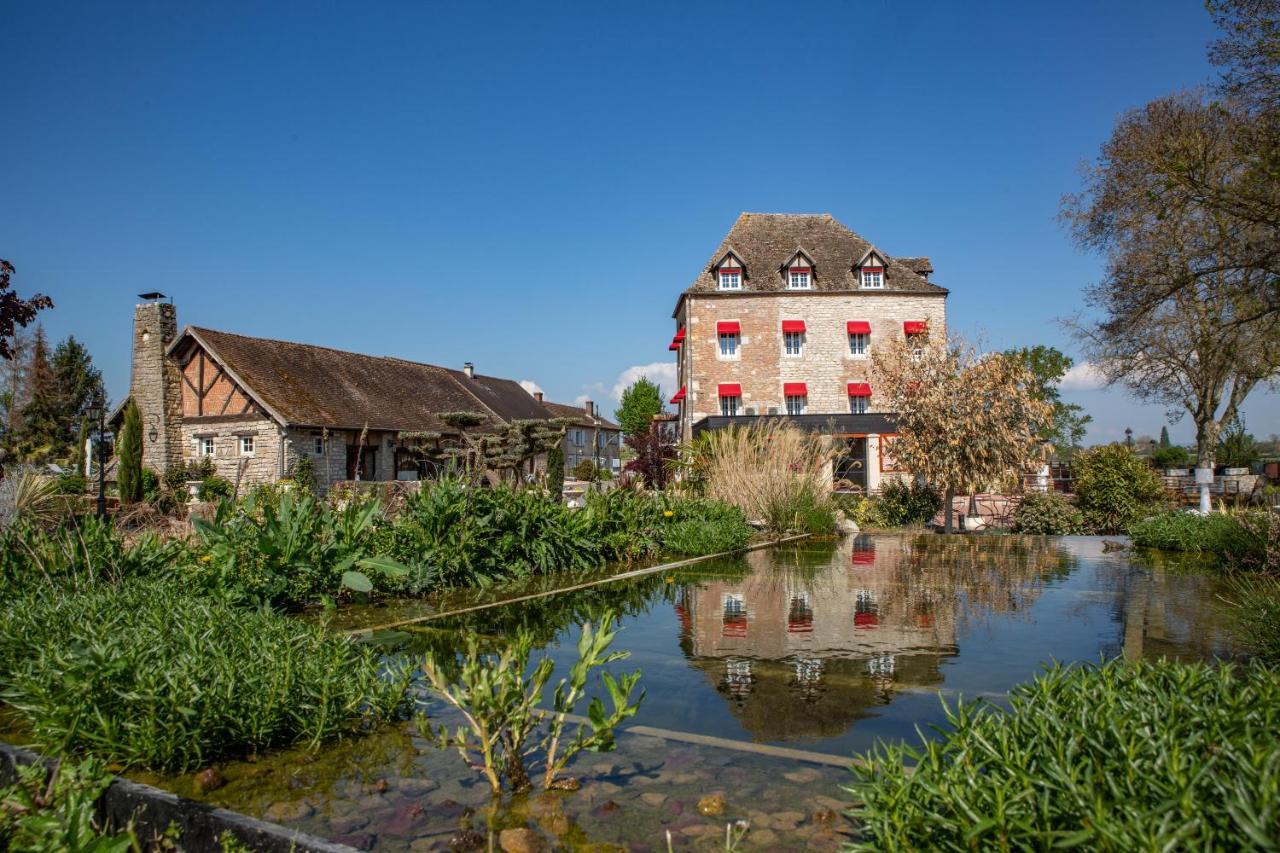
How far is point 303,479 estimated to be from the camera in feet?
78.4

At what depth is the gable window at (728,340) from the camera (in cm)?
3209

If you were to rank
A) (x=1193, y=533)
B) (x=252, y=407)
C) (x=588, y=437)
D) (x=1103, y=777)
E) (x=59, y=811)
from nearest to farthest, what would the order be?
1. (x=1103, y=777)
2. (x=59, y=811)
3. (x=1193, y=533)
4. (x=252, y=407)
5. (x=588, y=437)

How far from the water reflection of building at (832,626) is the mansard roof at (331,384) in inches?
601

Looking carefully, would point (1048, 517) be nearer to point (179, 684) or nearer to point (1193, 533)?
point (1193, 533)

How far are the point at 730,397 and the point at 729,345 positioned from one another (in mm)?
2029

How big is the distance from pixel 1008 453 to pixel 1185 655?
10.9 metres

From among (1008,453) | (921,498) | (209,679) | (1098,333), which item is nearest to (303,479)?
(921,498)

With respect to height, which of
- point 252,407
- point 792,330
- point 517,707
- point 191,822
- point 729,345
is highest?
point 792,330

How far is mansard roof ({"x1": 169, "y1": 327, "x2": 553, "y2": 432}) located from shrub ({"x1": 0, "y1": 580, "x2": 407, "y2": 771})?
1926cm

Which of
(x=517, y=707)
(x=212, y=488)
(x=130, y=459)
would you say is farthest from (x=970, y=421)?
(x=130, y=459)

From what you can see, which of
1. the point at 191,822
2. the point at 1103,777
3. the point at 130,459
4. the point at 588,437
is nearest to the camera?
the point at 1103,777

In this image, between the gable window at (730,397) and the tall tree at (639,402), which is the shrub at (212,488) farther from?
the tall tree at (639,402)

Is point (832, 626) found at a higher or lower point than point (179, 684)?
lower

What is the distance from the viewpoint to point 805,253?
32.2 m
